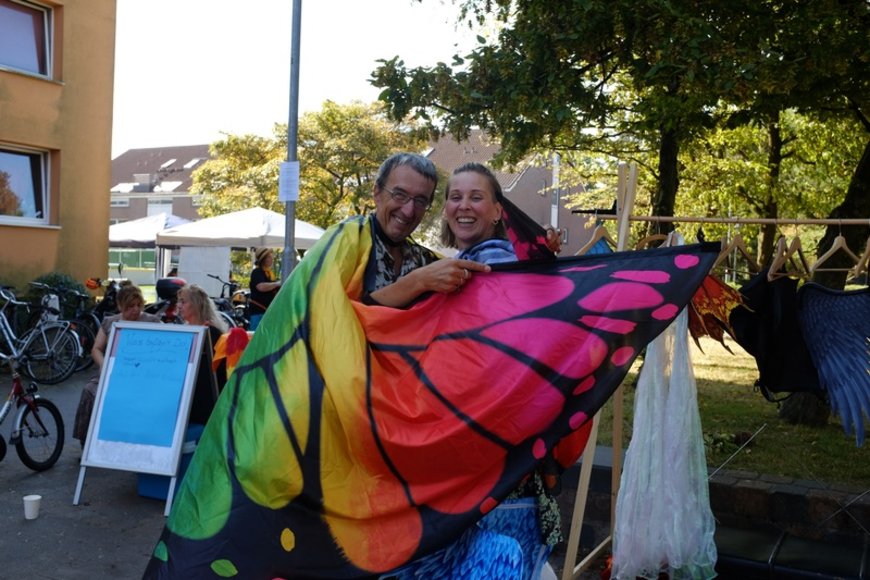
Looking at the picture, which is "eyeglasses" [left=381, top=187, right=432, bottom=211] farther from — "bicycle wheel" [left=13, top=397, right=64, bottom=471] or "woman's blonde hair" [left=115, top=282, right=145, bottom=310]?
"bicycle wheel" [left=13, top=397, right=64, bottom=471]

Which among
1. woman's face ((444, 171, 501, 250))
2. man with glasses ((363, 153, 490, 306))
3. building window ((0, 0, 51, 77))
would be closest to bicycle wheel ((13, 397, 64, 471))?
man with glasses ((363, 153, 490, 306))

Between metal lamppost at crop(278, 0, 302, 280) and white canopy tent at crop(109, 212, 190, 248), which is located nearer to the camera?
metal lamppost at crop(278, 0, 302, 280)

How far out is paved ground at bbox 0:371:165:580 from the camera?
507 centimetres

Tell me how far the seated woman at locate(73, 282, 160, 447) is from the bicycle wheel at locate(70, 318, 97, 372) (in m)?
5.35

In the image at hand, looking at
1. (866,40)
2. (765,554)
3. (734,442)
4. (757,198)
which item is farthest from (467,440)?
(757,198)

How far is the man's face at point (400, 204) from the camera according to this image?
114 inches

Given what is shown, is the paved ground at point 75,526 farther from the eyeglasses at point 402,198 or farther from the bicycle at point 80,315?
the bicycle at point 80,315

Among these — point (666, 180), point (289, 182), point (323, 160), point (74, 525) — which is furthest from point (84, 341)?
point (323, 160)

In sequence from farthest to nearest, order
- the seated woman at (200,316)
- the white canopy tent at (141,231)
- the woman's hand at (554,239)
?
1. the white canopy tent at (141,231)
2. the seated woman at (200,316)
3. the woman's hand at (554,239)

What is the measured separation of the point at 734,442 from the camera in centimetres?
705

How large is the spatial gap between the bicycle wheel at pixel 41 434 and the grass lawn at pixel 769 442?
4.52 m

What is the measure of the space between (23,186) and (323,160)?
1405 cm

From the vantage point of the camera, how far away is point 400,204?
2.92 m

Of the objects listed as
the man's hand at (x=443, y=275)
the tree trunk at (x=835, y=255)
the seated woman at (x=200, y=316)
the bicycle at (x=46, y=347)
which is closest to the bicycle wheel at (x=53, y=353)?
the bicycle at (x=46, y=347)
